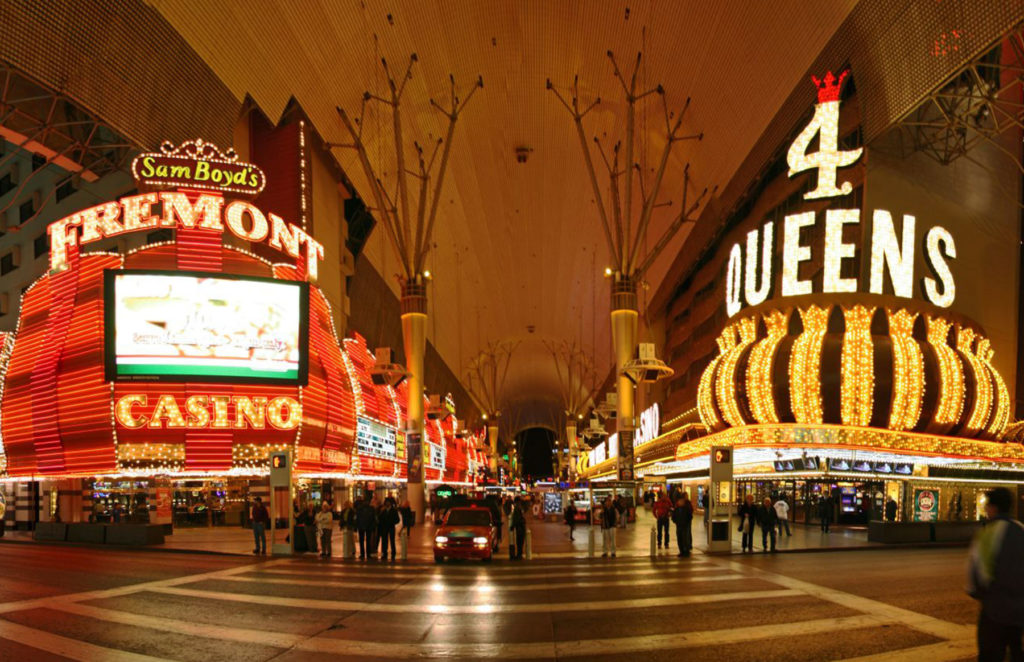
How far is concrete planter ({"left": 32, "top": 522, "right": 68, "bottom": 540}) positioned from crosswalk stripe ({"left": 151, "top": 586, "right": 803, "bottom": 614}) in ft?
59.7

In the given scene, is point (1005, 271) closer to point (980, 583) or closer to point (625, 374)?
point (625, 374)

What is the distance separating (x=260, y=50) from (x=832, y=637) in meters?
35.2

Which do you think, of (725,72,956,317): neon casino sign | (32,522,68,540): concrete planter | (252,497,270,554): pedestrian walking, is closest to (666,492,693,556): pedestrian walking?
(252,497,270,554): pedestrian walking

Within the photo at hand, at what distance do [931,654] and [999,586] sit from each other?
399cm

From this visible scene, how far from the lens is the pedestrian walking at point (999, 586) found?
687 centimetres

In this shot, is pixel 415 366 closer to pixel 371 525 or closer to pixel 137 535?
pixel 137 535

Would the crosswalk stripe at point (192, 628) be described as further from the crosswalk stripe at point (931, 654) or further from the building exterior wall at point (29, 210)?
the building exterior wall at point (29, 210)

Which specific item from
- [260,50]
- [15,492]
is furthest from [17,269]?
[260,50]

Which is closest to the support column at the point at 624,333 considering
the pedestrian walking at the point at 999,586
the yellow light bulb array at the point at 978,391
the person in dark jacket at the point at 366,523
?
the yellow light bulb array at the point at 978,391

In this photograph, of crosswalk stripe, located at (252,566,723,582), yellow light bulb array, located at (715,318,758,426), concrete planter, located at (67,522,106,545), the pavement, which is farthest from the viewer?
yellow light bulb array, located at (715,318,758,426)

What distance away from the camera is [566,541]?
105ft

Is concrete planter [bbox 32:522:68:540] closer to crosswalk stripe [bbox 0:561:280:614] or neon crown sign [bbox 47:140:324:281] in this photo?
neon crown sign [bbox 47:140:324:281]

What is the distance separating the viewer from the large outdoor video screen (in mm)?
33875

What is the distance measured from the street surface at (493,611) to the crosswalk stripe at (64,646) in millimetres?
32
